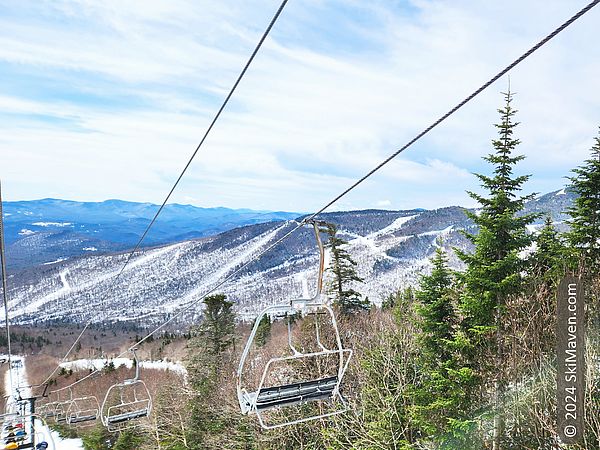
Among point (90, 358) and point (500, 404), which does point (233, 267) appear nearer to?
point (90, 358)

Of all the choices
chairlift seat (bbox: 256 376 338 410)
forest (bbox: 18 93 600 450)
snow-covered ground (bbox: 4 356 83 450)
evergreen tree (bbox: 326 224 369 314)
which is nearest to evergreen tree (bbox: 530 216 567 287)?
forest (bbox: 18 93 600 450)

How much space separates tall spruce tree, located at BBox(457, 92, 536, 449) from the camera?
53.9 feet

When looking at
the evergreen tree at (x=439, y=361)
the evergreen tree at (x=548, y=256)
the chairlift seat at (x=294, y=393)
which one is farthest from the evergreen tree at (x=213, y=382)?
the chairlift seat at (x=294, y=393)

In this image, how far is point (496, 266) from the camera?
16.4 meters

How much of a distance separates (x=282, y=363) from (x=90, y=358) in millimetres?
82590

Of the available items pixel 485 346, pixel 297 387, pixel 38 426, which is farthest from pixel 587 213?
pixel 38 426

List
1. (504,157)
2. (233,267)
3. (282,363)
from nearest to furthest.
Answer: (504,157) < (282,363) < (233,267)

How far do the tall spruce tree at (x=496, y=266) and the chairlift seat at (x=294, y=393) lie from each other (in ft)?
39.7

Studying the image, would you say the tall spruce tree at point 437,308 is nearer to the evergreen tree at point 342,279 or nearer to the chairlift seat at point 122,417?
the evergreen tree at point 342,279

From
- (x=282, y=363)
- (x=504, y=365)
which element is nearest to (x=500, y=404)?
(x=504, y=365)

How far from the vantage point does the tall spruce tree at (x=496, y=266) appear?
16.4 m

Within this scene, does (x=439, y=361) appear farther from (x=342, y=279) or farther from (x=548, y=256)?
(x=342, y=279)

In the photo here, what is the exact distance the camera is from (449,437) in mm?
16656

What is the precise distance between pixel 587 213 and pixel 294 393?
16.0 metres
